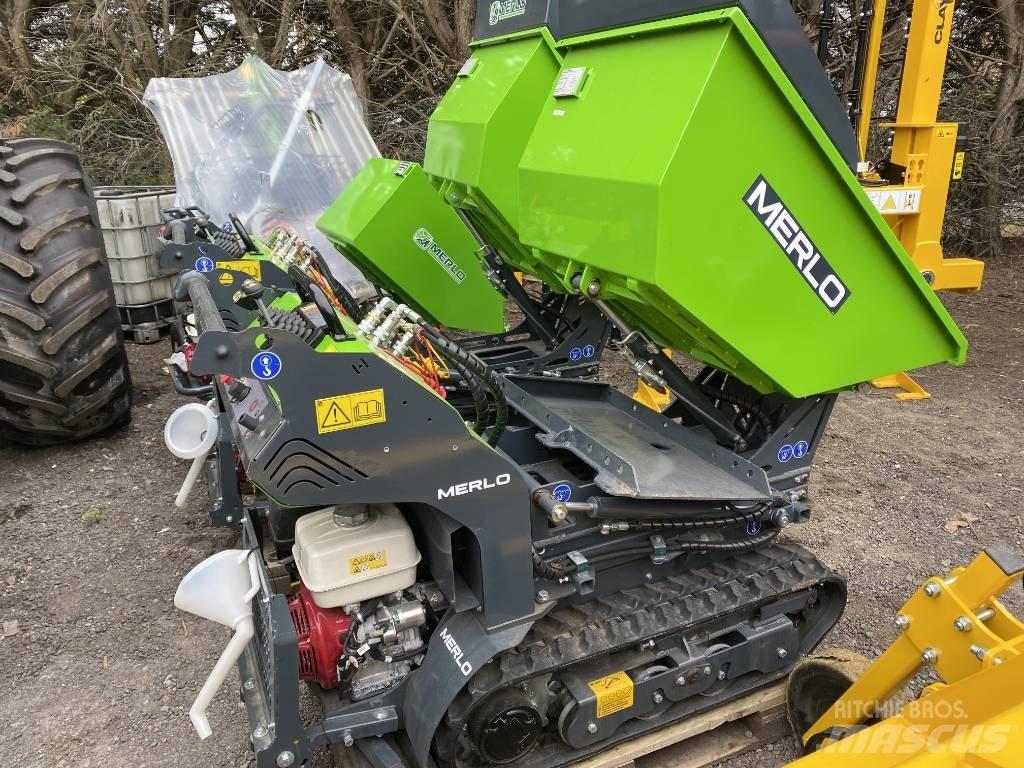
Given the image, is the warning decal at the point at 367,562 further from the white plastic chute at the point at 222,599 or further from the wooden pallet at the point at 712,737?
the wooden pallet at the point at 712,737

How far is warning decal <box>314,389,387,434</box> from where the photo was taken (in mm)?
1938

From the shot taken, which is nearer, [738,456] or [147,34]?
[738,456]

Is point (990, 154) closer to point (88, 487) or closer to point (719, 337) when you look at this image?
point (719, 337)

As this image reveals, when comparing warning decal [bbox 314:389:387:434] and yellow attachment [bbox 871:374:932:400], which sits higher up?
warning decal [bbox 314:389:387:434]

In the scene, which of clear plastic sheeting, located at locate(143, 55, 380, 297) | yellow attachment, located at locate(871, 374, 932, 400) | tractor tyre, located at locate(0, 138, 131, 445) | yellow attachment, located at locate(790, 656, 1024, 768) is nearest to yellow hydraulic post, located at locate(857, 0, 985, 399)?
yellow attachment, located at locate(871, 374, 932, 400)

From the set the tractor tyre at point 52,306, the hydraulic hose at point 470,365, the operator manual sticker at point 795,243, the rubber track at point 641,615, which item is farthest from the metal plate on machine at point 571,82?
the tractor tyre at point 52,306

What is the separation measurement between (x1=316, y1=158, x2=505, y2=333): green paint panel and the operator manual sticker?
100 inches

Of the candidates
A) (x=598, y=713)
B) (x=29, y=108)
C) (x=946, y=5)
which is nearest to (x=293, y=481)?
(x=598, y=713)

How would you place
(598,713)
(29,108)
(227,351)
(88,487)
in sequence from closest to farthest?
(227,351)
(598,713)
(88,487)
(29,108)

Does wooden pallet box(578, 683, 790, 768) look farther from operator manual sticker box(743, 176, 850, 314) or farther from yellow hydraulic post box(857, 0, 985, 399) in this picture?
yellow hydraulic post box(857, 0, 985, 399)

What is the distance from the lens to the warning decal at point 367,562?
218cm

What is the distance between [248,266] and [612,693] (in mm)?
2350

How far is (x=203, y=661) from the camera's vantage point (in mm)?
3029

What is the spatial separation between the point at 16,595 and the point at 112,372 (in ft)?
4.41
